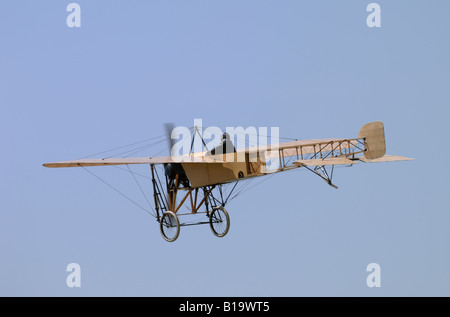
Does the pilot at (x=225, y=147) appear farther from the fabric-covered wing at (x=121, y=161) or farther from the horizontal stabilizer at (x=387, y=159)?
the horizontal stabilizer at (x=387, y=159)

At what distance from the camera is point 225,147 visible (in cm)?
4291

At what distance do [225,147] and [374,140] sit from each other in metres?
4.49

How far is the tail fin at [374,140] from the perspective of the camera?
42.2m

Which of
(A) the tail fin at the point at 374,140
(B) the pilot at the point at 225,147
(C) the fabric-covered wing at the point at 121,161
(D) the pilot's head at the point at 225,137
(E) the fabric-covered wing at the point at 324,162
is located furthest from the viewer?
(C) the fabric-covered wing at the point at 121,161

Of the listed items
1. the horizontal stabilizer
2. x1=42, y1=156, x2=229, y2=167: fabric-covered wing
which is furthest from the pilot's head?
the horizontal stabilizer

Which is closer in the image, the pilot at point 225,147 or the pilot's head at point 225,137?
the pilot at point 225,147

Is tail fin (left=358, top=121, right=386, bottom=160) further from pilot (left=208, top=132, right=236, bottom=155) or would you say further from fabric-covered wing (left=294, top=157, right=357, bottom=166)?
pilot (left=208, top=132, right=236, bottom=155)

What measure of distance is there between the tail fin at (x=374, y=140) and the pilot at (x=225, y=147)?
13.2 ft

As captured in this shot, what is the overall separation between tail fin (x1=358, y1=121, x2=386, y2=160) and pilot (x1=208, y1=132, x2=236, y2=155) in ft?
13.2

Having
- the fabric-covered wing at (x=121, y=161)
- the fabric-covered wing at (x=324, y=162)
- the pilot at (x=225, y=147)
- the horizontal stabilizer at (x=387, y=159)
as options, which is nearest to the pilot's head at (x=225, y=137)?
the pilot at (x=225, y=147)

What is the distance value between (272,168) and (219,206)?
2383 millimetres

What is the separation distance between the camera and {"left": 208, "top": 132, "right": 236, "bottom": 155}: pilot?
42.9 meters

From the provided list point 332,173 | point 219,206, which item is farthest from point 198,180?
point 332,173

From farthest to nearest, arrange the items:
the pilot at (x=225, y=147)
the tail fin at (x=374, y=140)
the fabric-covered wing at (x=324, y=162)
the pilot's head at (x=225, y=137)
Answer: the pilot's head at (x=225, y=137), the pilot at (x=225, y=147), the tail fin at (x=374, y=140), the fabric-covered wing at (x=324, y=162)
